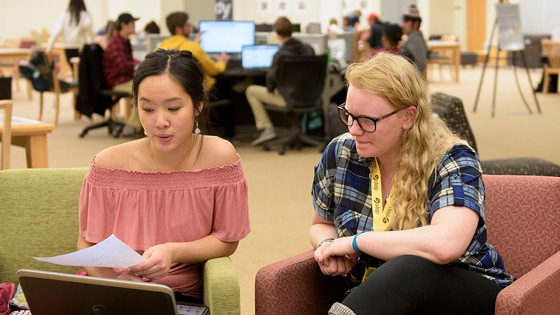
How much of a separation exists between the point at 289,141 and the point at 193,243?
513 centimetres

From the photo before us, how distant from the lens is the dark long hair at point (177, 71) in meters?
1.88

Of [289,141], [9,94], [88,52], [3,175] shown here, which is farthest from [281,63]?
[3,175]

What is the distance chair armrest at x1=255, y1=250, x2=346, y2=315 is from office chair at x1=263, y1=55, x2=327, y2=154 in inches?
182

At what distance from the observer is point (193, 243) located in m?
1.88

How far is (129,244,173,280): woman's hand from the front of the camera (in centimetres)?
174

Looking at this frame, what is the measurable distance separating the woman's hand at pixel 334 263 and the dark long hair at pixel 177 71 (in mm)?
465

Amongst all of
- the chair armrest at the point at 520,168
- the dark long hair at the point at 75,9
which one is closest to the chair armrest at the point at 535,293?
the chair armrest at the point at 520,168

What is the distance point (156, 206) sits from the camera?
1.92 metres

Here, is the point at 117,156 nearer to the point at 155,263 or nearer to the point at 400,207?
the point at 155,263

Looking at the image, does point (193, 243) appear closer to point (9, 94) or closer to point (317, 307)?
point (317, 307)

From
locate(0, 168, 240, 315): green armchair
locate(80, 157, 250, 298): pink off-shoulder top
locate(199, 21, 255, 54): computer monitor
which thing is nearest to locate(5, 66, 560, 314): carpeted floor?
locate(199, 21, 255, 54): computer monitor

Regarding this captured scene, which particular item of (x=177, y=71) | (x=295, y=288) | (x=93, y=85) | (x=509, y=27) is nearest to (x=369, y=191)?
(x=295, y=288)

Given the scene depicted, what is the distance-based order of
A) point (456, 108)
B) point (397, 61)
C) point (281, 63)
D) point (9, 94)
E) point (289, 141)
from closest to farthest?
point (397, 61) → point (456, 108) → point (9, 94) → point (281, 63) → point (289, 141)

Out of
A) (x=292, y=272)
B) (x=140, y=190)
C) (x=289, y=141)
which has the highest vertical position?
(x=140, y=190)
